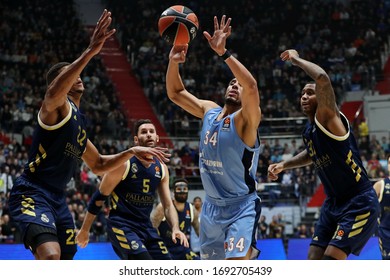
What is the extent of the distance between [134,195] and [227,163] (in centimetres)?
191

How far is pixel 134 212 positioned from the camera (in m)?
7.93

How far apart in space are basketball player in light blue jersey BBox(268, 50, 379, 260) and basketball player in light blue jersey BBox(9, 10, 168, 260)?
1.57 meters

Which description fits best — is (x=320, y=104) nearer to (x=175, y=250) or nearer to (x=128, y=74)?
(x=175, y=250)

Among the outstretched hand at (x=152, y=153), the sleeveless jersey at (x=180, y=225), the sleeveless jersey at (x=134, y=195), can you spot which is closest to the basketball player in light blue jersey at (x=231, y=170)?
the outstretched hand at (x=152, y=153)

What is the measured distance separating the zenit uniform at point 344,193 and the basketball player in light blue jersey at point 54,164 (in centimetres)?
157

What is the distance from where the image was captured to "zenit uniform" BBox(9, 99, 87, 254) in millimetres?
5961

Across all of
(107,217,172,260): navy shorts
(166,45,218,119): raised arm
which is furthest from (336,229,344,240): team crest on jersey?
(107,217,172,260): navy shorts

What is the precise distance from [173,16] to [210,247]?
7.79 ft

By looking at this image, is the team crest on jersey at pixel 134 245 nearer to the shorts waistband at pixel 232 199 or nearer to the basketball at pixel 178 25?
the shorts waistband at pixel 232 199

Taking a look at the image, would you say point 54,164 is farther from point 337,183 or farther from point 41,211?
point 337,183

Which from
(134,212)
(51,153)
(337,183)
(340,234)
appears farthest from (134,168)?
(340,234)

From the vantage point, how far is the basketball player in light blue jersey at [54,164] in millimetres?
5742

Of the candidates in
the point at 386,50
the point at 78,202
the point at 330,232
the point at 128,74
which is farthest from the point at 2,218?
the point at 386,50

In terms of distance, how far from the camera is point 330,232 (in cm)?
656
